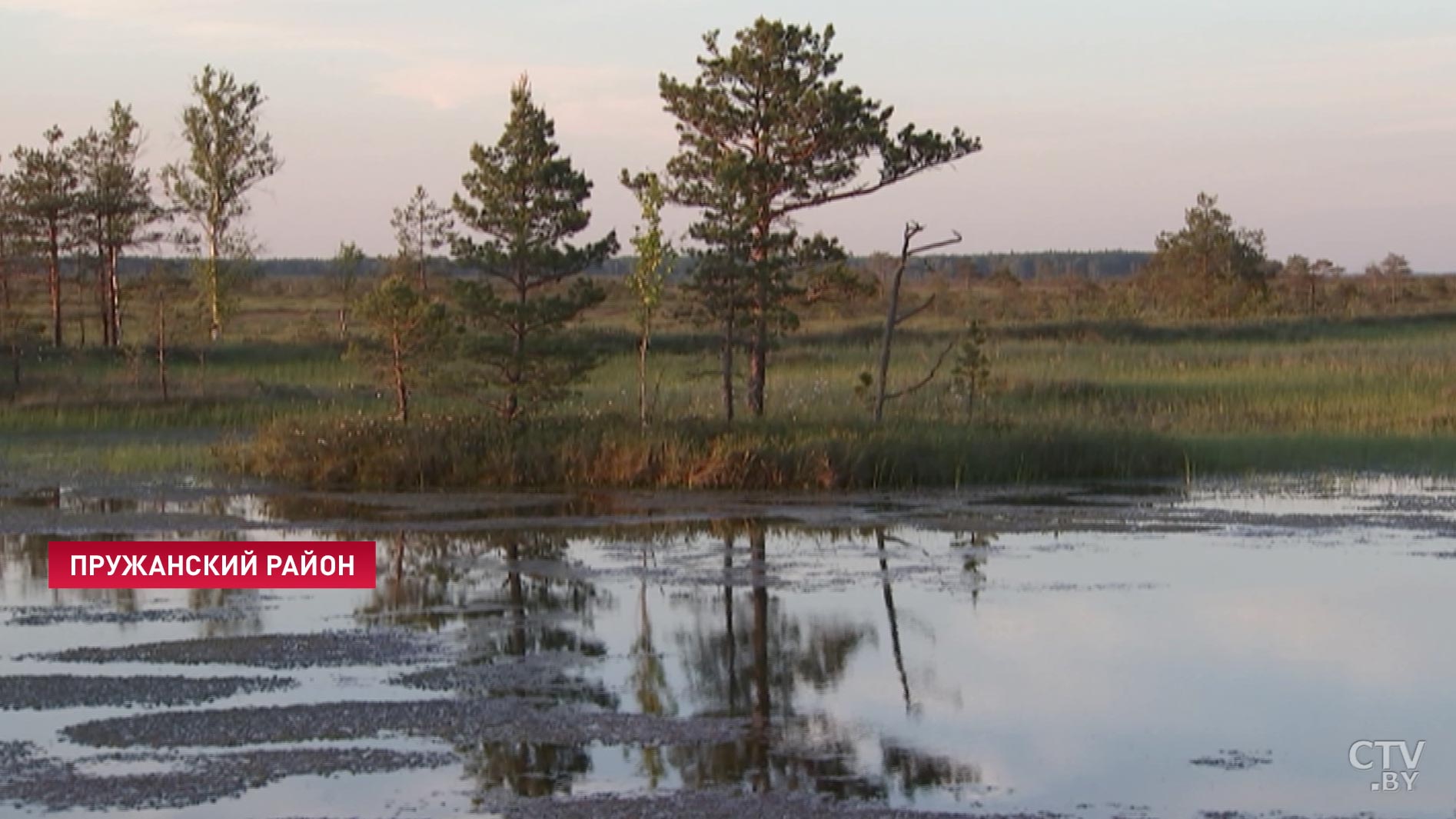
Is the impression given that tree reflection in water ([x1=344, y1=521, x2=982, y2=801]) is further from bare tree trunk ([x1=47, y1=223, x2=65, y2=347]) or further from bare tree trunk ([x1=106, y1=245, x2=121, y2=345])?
bare tree trunk ([x1=106, y1=245, x2=121, y2=345])

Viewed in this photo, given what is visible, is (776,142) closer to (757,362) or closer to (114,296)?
(757,362)

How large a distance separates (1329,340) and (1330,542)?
37245 millimetres

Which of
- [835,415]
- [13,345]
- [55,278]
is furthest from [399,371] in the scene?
[55,278]

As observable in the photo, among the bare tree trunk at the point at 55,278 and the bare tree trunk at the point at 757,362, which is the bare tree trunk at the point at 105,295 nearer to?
the bare tree trunk at the point at 55,278

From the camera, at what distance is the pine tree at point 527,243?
91.1 ft

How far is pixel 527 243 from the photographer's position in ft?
91.5

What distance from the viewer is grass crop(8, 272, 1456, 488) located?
85.5ft

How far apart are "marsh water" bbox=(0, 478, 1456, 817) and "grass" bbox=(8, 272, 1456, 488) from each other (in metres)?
3.95

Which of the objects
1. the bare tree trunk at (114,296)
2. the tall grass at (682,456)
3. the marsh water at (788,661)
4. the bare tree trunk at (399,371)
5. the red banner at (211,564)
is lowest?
the marsh water at (788,661)

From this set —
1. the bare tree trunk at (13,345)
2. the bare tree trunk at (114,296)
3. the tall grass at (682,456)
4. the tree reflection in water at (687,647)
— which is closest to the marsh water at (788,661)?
the tree reflection in water at (687,647)

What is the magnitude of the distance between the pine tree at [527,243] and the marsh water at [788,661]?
6.18 m

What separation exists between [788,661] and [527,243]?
15720mm

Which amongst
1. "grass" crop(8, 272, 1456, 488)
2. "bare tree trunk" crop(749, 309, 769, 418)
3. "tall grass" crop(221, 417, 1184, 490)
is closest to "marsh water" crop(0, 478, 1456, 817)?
"tall grass" crop(221, 417, 1184, 490)

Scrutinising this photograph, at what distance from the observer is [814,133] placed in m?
31.4
